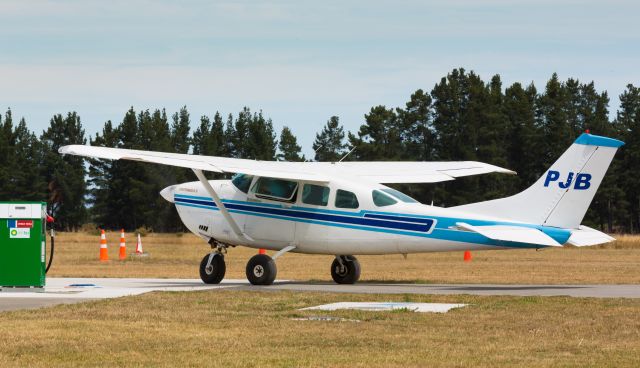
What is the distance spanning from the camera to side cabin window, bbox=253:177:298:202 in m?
24.7

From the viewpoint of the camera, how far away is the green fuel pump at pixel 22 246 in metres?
22.1

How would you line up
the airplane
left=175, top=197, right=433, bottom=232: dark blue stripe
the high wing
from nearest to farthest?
the airplane
left=175, top=197, right=433, bottom=232: dark blue stripe
the high wing

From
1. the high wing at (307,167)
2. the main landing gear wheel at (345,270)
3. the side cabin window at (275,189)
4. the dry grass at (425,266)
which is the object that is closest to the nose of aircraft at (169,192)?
the high wing at (307,167)

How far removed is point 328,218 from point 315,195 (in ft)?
1.84

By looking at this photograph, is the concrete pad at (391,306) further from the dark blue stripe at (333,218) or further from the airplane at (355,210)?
the dark blue stripe at (333,218)

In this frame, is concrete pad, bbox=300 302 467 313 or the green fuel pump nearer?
concrete pad, bbox=300 302 467 313

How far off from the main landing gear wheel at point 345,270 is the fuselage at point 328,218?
3.10ft

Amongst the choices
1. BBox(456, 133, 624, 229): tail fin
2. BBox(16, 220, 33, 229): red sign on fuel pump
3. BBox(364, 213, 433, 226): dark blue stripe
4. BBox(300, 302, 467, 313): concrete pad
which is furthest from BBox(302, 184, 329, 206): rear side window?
BBox(16, 220, 33, 229): red sign on fuel pump

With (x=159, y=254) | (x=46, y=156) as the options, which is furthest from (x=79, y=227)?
(x=159, y=254)

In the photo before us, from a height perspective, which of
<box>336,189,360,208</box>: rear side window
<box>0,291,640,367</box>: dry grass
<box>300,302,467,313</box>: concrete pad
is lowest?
<box>0,291,640,367</box>: dry grass

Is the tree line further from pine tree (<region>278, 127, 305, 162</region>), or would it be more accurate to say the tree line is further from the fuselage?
the fuselage

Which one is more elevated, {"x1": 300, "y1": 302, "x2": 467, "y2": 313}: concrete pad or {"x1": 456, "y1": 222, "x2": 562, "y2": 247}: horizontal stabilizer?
{"x1": 456, "y1": 222, "x2": 562, "y2": 247}: horizontal stabilizer

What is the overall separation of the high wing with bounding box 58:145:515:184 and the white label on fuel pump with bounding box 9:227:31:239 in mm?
1624

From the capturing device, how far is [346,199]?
2417 centimetres
